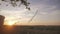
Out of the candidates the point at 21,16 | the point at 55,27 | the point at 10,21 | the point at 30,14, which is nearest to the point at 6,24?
the point at 10,21

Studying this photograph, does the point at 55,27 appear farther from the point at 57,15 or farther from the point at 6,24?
the point at 6,24

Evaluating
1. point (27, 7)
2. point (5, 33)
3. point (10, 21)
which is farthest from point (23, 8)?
point (5, 33)

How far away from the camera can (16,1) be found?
1612 mm

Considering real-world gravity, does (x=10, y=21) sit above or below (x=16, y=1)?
below

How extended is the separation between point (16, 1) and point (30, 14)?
27 cm

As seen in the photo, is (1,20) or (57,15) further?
(57,15)

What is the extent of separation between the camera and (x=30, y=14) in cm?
176

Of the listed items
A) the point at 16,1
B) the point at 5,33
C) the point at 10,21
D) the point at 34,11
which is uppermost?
the point at 16,1

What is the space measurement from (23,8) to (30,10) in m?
0.09

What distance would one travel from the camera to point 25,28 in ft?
5.75

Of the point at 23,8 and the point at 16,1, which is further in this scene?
the point at 23,8

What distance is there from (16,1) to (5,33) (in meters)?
0.42

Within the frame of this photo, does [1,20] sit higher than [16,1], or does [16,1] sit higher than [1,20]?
[16,1]

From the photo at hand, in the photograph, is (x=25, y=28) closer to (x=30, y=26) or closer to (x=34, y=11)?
(x=30, y=26)
